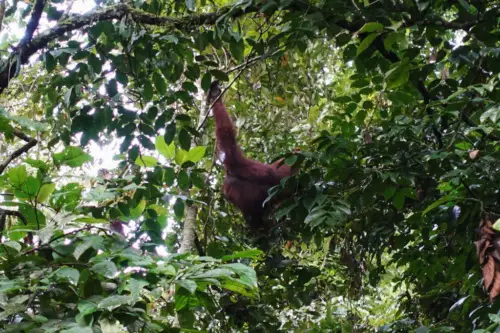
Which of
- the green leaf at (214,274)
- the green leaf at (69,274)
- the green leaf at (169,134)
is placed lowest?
the green leaf at (214,274)

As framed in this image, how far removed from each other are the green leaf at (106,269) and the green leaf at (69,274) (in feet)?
0.21

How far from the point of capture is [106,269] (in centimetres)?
119

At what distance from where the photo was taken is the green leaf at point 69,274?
3.64 feet

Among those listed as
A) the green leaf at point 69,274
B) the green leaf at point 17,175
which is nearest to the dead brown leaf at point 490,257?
the green leaf at point 69,274

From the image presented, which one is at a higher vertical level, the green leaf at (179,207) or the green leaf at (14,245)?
the green leaf at (179,207)

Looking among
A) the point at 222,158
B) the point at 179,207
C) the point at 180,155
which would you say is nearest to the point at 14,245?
the point at 180,155

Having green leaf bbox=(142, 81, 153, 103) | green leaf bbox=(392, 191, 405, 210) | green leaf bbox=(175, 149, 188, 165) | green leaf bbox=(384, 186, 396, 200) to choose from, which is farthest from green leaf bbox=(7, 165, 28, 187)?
green leaf bbox=(392, 191, 405, 210)

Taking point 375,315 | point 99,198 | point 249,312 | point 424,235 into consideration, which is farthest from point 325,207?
point 375,315

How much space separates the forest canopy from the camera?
1.25 m

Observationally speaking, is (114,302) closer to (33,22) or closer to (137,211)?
(137,211)

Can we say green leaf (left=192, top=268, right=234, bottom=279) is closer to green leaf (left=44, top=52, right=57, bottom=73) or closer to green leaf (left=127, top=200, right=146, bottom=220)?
green leaf (left=127, top=200, right=146, bottom=220)

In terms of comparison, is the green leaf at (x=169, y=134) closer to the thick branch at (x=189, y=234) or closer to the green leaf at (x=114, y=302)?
the thick branch at (x=189, y=234)

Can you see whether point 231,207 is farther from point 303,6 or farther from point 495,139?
point 495,139

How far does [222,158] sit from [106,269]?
2408 mm
